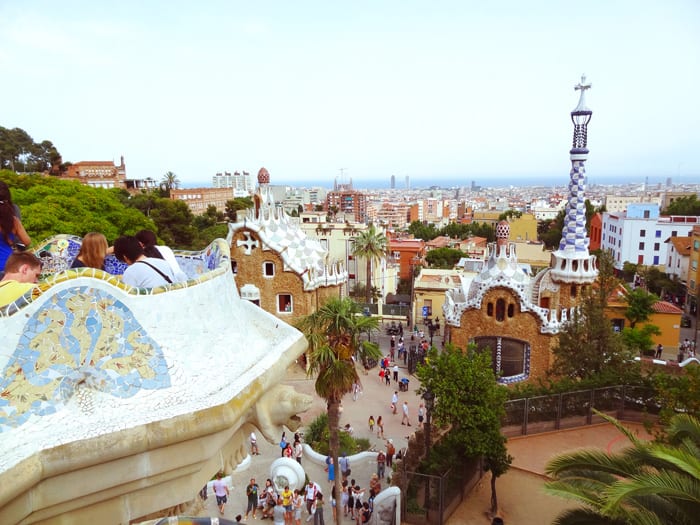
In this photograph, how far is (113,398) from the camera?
121 inches

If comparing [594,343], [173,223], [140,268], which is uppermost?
[140,268]

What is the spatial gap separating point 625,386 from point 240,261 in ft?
53.4

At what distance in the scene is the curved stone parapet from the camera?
9.25 feet

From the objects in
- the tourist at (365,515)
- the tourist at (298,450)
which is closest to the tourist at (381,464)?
the tourist at (365,515)

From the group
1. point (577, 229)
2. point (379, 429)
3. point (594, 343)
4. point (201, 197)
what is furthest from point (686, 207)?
point (201, 197)

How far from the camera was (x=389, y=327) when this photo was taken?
104 ft

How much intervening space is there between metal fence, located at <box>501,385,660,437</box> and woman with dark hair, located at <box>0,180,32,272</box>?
1511 cm

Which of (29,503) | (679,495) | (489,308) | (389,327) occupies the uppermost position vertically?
(29,503)

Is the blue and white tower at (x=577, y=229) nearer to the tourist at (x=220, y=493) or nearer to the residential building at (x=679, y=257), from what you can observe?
the tourist at (x=220, y=493)

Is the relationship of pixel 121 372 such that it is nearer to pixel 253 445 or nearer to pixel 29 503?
pixel 29 503

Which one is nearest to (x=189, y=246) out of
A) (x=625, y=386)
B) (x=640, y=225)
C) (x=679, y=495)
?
(x=625, y=386)

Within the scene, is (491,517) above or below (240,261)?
below

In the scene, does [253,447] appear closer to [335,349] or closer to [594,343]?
[335,349]

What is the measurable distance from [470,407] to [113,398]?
36.8 ft
